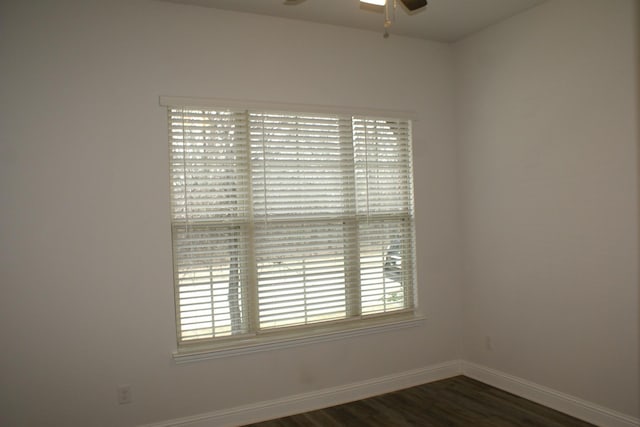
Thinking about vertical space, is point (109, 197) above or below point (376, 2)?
below

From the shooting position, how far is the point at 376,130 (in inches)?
150

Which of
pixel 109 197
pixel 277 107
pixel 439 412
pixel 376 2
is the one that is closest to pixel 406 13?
pixel 277 107

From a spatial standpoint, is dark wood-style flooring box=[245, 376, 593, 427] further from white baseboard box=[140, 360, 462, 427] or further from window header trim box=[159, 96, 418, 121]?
window header trim box=[159, 96, 418, 121]

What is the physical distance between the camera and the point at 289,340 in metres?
3.44

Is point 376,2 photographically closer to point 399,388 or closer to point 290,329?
point 290,329

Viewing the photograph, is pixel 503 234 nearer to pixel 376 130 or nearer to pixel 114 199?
pixel 376 130

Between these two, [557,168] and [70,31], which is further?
[557,168]

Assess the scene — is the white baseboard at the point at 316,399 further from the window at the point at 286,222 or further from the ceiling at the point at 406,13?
the ceiling at the point at 406,13

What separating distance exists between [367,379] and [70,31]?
321 centimetres

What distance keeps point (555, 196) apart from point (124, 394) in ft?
10.5

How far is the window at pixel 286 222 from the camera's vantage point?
319 cm

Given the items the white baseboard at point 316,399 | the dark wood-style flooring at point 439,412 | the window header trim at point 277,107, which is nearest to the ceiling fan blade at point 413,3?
the window header trim at point 277,107

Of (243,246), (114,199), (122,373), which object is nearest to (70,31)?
(114,199)

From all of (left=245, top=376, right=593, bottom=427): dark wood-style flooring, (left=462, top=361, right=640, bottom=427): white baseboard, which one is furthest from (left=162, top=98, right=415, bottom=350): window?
(left=462, top=361, right=640, bottom=427): white baseboard
